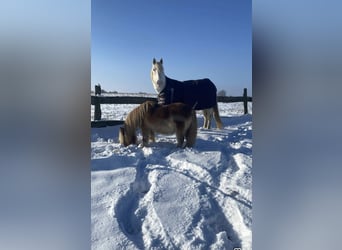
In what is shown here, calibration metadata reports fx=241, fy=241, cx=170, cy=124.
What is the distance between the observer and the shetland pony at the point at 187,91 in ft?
2.74

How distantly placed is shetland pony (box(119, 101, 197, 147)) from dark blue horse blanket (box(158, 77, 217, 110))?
43mm

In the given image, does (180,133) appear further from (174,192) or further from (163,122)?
(174,192)

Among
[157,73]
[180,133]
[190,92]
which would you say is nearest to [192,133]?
[180,133]

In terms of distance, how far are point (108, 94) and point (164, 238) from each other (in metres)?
0.50

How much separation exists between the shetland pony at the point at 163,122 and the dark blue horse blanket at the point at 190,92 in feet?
0.14

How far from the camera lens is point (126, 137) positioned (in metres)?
1.03

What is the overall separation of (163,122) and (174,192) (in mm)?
317

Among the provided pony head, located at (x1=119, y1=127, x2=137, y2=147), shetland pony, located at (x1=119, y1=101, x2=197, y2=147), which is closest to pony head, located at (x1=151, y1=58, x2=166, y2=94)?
shetland pony, located at (x1=119, y1=101, x2=197, y2=147)

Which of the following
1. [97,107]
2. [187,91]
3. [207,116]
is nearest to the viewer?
[97,107]

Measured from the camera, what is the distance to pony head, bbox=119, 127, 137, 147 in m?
1.00
